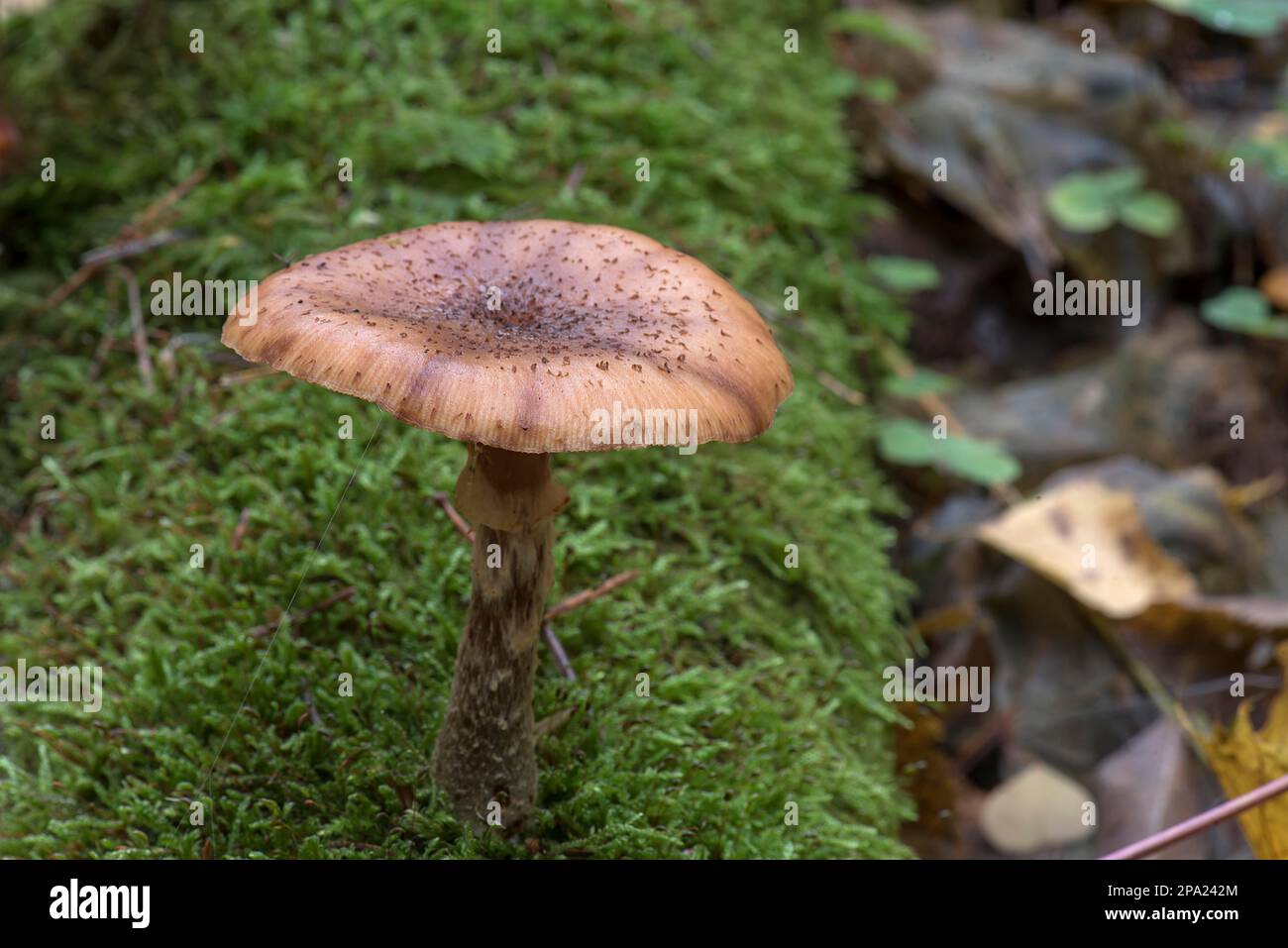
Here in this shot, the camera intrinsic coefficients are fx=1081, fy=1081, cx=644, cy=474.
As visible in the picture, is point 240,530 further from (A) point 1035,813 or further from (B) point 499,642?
(A) point 1035,813

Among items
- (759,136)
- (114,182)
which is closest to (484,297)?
(114,182)

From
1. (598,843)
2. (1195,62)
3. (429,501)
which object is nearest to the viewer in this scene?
(598,843)

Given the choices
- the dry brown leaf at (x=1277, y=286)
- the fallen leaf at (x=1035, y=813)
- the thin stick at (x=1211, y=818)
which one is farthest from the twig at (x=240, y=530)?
the dry brown leaf at (x=1277, y=286)

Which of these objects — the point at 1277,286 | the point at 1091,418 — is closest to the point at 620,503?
the point at 1091,418

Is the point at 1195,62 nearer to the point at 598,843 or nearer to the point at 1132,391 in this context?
the point at 1132,391

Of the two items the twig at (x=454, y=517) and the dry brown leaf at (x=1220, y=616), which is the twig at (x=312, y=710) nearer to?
the twig at (x=454, y=517)

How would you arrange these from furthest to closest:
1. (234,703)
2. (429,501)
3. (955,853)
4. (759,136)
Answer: (759,136) → (955,853) → (429,501) → (234,703)
